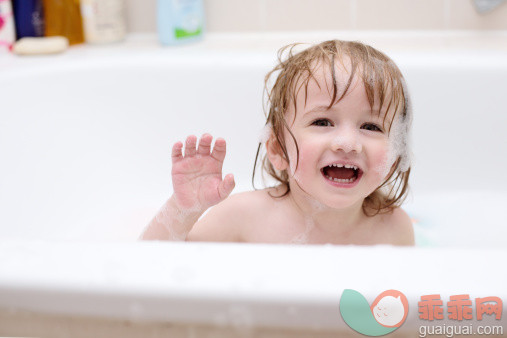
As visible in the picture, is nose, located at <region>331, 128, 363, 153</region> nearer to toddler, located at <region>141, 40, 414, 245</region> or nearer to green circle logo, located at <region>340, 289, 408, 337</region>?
toddler, located at <region>141, 40, 414, 245</region>

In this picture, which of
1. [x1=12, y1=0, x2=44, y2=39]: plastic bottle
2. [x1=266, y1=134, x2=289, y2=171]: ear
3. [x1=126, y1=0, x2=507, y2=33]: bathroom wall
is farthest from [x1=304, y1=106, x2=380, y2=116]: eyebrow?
[x1=12, y1=0, x2=44, y2=39]: plastic bottle

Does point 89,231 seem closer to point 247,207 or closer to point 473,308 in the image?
point 247,207

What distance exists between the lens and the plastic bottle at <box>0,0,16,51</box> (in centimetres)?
141

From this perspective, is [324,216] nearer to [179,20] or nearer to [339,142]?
[339,142]

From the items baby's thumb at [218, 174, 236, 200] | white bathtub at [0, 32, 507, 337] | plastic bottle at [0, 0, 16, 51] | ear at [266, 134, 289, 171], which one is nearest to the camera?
baby's thumb at [218, 174, 236, 200]

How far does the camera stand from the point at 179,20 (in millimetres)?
1458

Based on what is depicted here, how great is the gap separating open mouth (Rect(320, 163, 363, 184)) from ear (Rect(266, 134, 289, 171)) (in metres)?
0.09

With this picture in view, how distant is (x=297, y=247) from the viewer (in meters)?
0.60

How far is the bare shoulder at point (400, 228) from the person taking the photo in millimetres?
1019

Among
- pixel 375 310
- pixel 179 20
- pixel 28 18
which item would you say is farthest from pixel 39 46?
pixel 375 310

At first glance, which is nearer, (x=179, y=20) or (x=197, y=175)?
(x=197, y=175)

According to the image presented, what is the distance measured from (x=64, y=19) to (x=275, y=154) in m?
0.84

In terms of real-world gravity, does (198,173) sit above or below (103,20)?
below

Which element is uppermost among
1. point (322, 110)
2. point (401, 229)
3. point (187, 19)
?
point (187, 19)
